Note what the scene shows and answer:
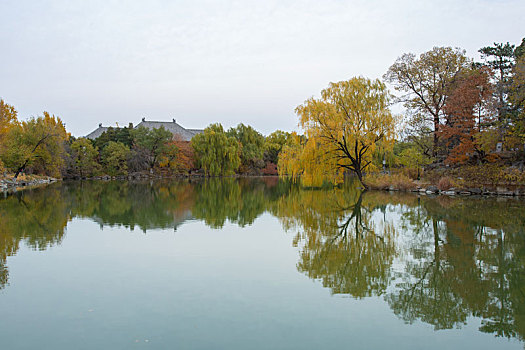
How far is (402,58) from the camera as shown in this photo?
69.2 ft

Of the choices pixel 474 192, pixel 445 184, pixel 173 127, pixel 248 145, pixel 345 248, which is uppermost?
pixel 173 127

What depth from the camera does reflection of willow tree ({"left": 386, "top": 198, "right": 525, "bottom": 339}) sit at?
387cm

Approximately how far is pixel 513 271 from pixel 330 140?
45.3ft

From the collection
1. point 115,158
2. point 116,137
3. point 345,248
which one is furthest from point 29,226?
point 116,137

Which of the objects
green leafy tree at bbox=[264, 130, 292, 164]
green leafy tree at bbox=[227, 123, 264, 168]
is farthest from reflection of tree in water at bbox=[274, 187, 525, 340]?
green leafy tree at bbox=[264, 130, 292, 164]

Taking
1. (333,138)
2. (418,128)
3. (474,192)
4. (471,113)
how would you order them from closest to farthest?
(474,192)
(471,113)
(333,138)
(418,128)

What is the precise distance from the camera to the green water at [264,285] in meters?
3.41

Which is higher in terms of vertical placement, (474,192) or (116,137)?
(116,137)

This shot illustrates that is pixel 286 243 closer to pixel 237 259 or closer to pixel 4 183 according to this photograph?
pixel 237 259

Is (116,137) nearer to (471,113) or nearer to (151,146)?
(151,146)

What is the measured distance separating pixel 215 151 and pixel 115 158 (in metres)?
9.80

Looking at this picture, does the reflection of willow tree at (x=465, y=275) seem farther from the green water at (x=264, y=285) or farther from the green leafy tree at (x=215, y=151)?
the green leafy tree at (x=215, y=151)

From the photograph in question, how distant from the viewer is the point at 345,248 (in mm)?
6652

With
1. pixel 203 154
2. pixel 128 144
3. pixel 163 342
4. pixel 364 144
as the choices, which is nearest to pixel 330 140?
pixel 364 144
